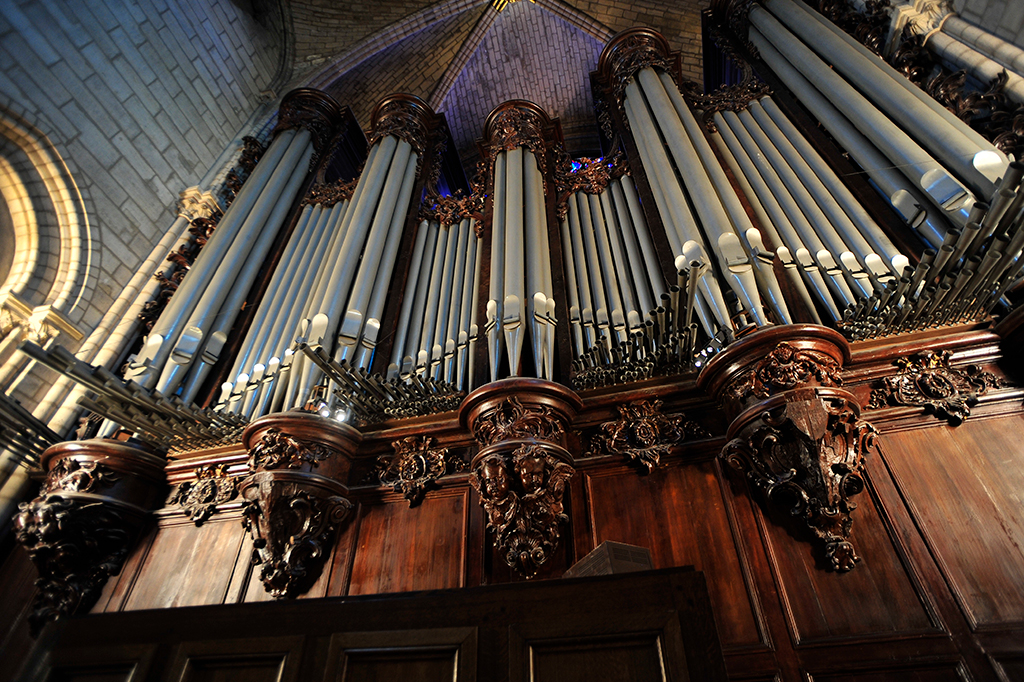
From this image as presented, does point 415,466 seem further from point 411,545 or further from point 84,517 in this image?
point 84,517

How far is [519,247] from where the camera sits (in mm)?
4262

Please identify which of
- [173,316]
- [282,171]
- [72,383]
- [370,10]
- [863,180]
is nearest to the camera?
[863,180]

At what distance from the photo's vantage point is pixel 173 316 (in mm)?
4391

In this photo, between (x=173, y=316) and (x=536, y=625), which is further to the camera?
(x=173, y=316)

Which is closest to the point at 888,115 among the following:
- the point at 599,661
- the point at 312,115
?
the point at 599,661

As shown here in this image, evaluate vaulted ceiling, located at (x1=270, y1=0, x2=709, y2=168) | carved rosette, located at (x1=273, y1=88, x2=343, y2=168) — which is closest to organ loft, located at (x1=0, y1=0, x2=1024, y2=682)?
carved rosette, located at (x1=273, y1=88, x2=343, y2=168)

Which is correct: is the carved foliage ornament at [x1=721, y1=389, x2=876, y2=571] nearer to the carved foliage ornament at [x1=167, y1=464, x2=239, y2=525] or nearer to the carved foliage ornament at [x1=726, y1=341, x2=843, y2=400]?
the carved foliage ornament at [x1=726, y1=341, x2=843, y2=400]

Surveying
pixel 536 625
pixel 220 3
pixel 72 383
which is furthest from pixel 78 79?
pixel 536 625

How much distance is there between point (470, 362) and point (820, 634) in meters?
2.41

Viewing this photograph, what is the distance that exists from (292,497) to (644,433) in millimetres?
1993

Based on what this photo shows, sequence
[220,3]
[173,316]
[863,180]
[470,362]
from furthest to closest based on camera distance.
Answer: [220,3] → [173,316] → [863,180] → [470,362]

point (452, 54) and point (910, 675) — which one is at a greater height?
point (452, 54)

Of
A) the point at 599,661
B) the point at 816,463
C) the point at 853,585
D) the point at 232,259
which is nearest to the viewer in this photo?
the point at 599,661

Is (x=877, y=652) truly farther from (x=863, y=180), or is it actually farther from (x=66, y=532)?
(x=66, y=532)
